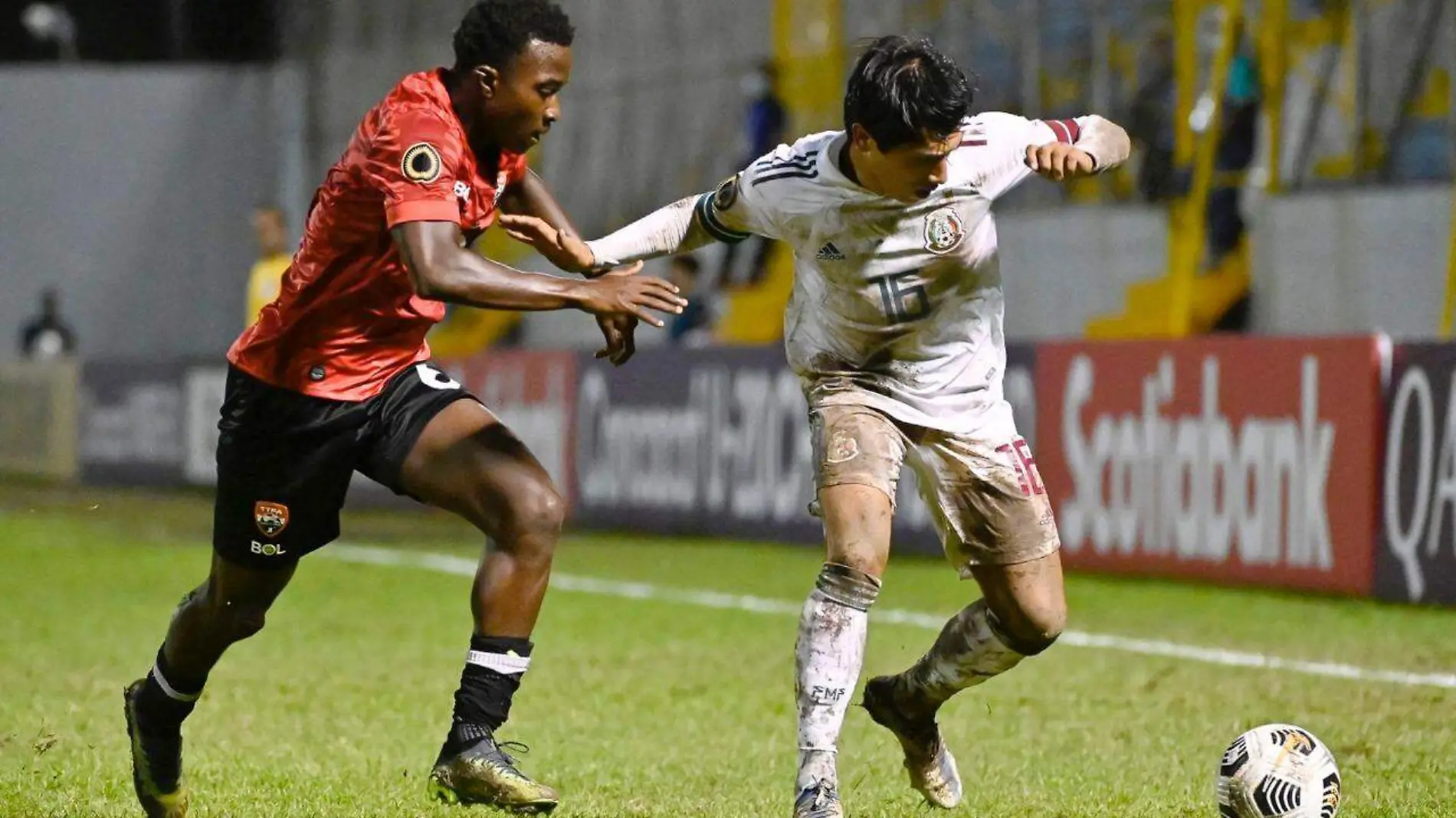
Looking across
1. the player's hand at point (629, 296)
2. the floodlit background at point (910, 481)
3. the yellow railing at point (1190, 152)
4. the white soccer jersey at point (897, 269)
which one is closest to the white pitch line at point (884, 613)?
the floodlit background at point (910, 481)

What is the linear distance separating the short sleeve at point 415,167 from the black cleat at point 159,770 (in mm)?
1689

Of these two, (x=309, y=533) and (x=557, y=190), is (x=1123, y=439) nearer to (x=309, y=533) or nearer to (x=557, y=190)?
(x=309, y=533)

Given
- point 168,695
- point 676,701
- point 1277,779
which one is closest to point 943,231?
point 1277,779

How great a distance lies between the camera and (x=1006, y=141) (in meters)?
6.40

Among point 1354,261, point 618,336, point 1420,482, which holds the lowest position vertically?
point 1420,482

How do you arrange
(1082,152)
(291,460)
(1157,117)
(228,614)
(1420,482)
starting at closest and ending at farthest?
(1082,152) → (291,460) → (228,614) → (1420,482) → (1157,117)

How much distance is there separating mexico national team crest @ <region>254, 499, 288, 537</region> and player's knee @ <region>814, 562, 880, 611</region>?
1.53 m

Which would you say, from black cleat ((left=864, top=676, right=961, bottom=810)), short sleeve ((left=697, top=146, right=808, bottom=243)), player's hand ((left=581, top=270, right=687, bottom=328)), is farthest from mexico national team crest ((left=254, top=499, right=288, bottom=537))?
black cleat ((left=864, top=676, right=961, bottom=810))

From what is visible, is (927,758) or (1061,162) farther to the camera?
(927,758)

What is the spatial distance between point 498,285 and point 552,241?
55 cm

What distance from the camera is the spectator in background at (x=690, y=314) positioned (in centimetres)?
2034

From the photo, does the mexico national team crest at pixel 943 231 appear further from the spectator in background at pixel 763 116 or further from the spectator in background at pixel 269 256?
the spectator in background at pixel 763 116

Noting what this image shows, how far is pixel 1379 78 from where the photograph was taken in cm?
A: 1728

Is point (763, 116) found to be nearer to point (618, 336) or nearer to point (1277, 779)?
point (618, 336)
